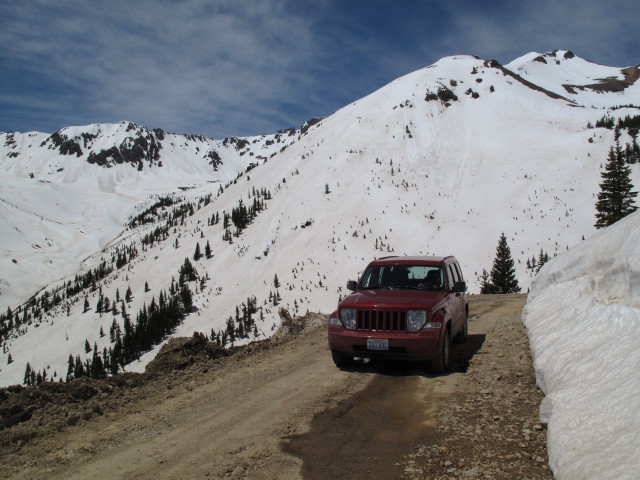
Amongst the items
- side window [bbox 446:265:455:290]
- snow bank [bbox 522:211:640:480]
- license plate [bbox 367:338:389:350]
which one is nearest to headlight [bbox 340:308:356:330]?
license plate [bbox 367:338:389:350]

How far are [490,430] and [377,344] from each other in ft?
8.23

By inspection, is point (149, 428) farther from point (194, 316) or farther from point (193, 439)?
point (194, 316)

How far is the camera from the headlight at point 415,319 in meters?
7.02

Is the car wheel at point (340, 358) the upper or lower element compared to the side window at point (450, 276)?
lower

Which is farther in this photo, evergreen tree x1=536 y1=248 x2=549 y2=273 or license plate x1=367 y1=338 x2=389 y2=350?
evergreen tree x1=536 y1=248 x2=549 y2=273

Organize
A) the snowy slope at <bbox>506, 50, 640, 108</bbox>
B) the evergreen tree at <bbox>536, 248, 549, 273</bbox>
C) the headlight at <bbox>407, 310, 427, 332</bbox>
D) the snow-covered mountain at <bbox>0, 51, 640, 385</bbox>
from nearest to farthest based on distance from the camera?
the headlight at <bbox>407, 310, 427, 332</bbox> < the evergreen tree at <bbox>536, 248, 549, 273</bbox> < the snow-covered mountain at <bbox>0, 51, 640, 385</bbox> < the snowy slope at <bbox>506, 50, 640, 108</bbox>

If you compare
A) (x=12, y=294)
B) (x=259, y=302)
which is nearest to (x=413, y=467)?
(x=259, y=302)

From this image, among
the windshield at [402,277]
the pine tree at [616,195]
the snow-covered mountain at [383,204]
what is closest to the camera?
the windshield at [402,277]

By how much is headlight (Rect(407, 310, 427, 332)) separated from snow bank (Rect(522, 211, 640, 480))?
6.00 ft

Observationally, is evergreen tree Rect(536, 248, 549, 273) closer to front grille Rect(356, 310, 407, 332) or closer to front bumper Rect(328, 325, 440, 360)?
front bumper Rect(328, 325, 440, 360)

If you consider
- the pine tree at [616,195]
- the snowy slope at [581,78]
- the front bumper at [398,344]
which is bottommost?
the front bumper at [398,344]

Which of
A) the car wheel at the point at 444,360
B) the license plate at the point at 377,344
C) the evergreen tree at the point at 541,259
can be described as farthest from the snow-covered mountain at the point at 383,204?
the license plate at the point at 377,344

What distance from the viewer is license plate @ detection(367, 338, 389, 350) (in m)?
7.03

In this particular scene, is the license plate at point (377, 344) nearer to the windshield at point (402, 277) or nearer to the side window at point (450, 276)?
the windshield at point (402, 277)
